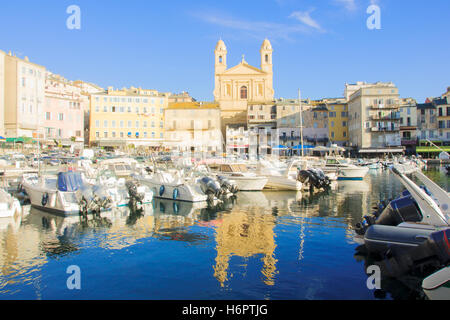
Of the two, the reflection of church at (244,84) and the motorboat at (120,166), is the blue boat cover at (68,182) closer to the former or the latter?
the motorboat at (120,166)

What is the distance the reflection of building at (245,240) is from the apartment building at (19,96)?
4700 cm

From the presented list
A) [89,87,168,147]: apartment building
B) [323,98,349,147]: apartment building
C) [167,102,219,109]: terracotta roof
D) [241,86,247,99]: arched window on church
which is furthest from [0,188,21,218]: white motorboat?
[241,86,247,99]: arched window on church

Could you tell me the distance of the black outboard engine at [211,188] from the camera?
22.7 metres

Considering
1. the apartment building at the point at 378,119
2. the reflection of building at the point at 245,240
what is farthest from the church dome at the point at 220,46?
the reflection of building at the point at 245,240

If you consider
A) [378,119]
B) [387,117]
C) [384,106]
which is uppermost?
[384,106]

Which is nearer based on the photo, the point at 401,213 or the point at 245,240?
the point at 401,213

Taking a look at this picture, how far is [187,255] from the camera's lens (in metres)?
12.1

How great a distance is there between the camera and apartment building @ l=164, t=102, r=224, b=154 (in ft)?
235

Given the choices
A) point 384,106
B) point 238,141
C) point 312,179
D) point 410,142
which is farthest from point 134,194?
point 410,142

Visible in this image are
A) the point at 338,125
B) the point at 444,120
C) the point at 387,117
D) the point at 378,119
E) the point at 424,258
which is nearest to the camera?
the point at 424,258

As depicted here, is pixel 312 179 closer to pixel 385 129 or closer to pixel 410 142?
pixel 385 129

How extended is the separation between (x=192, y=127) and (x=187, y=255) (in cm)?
6109

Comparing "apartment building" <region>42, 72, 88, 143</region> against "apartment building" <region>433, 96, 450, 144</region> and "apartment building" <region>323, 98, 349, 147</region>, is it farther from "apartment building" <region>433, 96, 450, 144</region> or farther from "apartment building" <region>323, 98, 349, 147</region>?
"apartment building" <region>433, 96, 450, 144</region>

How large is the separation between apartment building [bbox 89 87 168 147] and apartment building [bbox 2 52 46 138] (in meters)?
14.5
